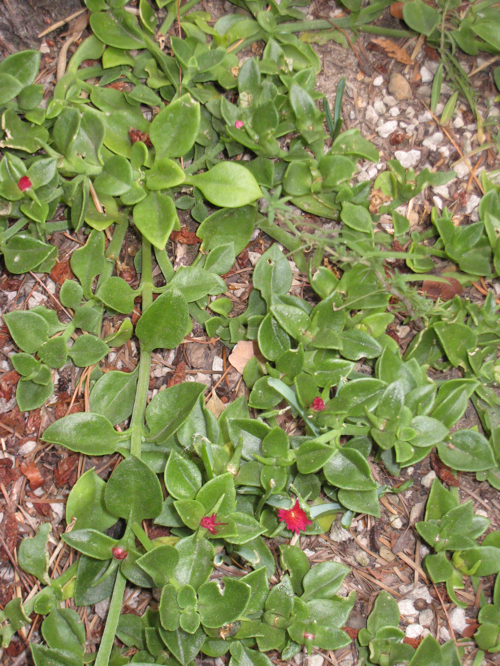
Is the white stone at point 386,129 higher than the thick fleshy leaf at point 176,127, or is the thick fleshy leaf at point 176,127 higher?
the thick fleshy leaf at point 176,127

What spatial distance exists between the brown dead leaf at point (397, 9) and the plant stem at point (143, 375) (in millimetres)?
1333

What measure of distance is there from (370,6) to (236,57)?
55 centimetres

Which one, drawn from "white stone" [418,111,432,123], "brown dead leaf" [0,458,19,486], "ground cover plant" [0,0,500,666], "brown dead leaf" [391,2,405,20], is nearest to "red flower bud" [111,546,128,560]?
"ground cover plant" [0,0,500,666]

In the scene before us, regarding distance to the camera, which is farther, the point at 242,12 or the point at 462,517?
the point at 242,12

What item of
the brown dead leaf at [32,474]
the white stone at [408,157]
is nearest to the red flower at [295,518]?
the brown dead leaf at [32,474]

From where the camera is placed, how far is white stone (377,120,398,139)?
207 cm

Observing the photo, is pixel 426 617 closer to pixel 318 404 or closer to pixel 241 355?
pixel 318 404

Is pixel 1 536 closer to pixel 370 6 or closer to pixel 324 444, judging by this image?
pixel 324 444

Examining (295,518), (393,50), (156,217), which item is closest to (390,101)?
(393,50)

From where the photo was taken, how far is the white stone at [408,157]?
205 centimetres

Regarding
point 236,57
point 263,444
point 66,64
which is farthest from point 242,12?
point 263,444

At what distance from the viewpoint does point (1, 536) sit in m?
1.73

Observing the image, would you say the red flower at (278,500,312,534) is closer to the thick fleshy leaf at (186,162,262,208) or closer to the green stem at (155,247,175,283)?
the green stem at (155,247,175,283)

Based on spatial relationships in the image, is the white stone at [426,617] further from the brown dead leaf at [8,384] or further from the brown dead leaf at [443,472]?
the brown dead leaf at [8,384]
